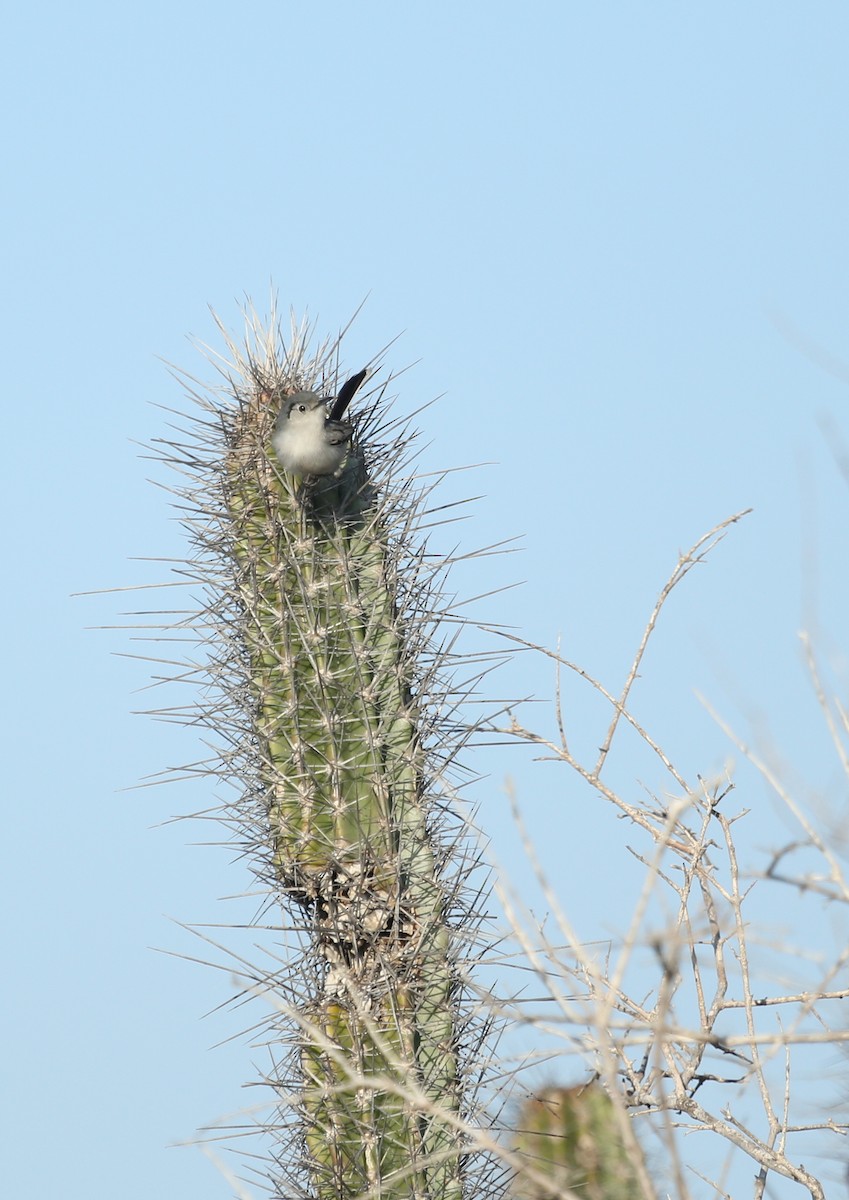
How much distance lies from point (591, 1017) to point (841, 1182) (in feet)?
4.16

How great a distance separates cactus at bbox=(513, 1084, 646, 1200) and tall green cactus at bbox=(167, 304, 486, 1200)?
0.61 ft

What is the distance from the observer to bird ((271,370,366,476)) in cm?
393

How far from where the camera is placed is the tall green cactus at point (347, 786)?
3615 millimetres

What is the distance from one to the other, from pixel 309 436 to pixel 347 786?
0.92 m

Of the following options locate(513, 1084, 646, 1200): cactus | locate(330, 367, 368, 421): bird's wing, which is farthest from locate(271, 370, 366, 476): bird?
locate(513, 1084, 646, 1200): cactus

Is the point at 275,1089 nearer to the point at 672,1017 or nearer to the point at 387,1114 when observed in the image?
the point at 387,1114

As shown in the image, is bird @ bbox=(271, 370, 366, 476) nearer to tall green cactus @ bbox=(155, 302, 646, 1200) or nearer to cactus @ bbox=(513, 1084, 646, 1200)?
tall green cactus @ bbox=(155, 302, 646, 1200)

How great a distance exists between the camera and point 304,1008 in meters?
3.69

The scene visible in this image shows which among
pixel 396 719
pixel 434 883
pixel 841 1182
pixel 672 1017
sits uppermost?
pixel 396 719

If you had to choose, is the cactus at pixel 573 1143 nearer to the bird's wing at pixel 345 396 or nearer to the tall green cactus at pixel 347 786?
the tall green cactus at pixel 347 786

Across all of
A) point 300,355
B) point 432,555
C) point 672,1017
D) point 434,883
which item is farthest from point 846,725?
point 300,355

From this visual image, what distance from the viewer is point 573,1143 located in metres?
A: 3.64

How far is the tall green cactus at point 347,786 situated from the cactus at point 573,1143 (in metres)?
0.19

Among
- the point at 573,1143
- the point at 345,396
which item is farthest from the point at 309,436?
the point at 573,1143
